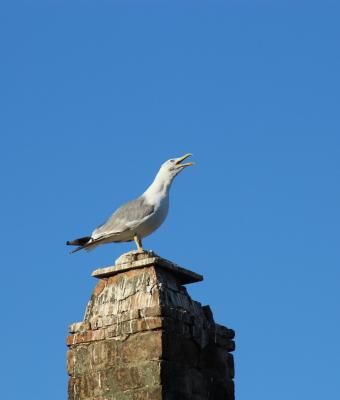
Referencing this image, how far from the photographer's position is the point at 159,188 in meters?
10.5

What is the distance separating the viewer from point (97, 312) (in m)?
9.47

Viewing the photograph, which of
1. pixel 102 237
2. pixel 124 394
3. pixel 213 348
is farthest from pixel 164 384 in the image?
pixel 102 237

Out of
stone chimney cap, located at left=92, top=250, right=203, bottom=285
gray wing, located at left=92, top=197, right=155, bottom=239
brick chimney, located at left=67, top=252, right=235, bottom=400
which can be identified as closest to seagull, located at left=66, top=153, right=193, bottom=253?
gray wing, located at left=92, top=197, right=155, bottom=239

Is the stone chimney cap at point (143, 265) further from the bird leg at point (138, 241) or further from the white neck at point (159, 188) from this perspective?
the white neck at point (159, 188)

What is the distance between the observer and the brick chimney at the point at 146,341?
8.86 meters

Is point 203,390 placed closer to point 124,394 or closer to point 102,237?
point 124,394

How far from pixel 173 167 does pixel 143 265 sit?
1.58 meters

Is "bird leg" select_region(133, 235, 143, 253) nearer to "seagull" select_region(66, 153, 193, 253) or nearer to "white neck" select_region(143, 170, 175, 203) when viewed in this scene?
"seagull" select_region(66, 153, 193, 253)

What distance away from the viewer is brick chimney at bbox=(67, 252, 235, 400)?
886 centimetres

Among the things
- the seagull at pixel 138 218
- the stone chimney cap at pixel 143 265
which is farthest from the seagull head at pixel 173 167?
the stone chimney cap at pixel 143 265

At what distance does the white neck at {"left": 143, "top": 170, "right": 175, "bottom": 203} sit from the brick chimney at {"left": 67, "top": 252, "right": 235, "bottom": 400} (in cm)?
90

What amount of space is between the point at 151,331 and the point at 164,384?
477 mm

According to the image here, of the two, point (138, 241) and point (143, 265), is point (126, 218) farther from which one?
point (143, 265)

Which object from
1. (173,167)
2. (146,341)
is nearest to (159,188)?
(173,167)
